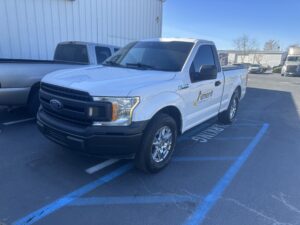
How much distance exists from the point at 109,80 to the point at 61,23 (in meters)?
8.13

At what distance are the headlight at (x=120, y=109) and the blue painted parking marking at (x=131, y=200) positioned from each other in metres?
0.93

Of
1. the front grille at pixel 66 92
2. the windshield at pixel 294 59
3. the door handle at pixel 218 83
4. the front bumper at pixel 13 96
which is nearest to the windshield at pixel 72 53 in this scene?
the front bumper at pixel 13 96

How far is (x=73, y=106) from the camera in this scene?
3180 mm

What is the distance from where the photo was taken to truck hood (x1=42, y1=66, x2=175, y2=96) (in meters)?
3.04

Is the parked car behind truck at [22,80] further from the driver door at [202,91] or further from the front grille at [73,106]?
the driver door at [202,91]

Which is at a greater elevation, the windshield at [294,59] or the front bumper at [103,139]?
the windshield at [294,59]

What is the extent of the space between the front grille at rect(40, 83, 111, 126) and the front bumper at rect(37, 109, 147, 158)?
0.35 ft

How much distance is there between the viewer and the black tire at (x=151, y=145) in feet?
11.0

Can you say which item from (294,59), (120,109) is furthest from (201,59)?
(294,59)

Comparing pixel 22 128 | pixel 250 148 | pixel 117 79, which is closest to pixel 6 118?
pixel 22 128

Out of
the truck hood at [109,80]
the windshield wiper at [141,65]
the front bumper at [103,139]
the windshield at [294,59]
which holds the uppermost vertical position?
the windshield wiper at [141,65]

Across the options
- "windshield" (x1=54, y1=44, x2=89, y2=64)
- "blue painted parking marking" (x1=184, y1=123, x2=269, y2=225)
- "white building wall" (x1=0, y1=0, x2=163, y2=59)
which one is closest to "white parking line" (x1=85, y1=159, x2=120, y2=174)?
"blue painted parking marking" (x1=184, y1=123, x2=269, y2=225)

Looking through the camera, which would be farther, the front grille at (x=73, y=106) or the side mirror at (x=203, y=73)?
the side mirror at (x=203, y=73)

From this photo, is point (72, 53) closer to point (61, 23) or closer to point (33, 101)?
point (33, 101)
